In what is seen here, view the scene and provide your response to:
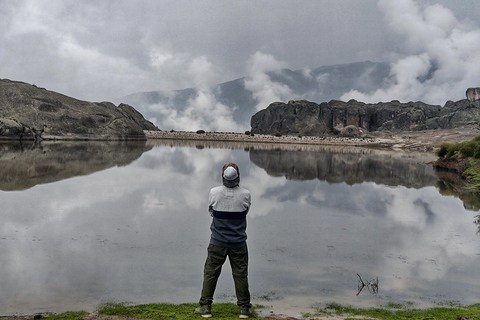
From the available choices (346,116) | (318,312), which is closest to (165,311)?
(318,312)

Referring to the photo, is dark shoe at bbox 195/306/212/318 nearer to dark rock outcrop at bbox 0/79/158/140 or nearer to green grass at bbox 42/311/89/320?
green grass at bbox 42/311/89/320

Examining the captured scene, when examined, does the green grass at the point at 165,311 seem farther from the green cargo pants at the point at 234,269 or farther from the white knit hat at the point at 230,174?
the white knit hat at the point at 230,174

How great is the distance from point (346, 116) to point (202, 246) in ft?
519

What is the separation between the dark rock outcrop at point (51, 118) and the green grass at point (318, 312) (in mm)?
56626

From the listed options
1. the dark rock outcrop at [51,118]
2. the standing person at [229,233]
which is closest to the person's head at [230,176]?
the standing person at [229,233]

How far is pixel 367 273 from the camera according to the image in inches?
363

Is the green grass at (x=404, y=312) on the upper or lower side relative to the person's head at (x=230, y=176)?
lower

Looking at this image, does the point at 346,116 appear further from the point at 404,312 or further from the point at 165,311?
the point at 165,311

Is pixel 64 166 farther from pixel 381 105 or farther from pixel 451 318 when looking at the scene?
pixel 381 105

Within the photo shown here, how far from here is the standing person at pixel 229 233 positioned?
22.0ft

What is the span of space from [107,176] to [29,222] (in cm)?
1116

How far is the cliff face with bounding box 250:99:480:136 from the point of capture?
153000mm

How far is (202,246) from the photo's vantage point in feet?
34.5

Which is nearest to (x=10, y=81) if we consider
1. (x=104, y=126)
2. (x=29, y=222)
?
(x=104, y=126)
